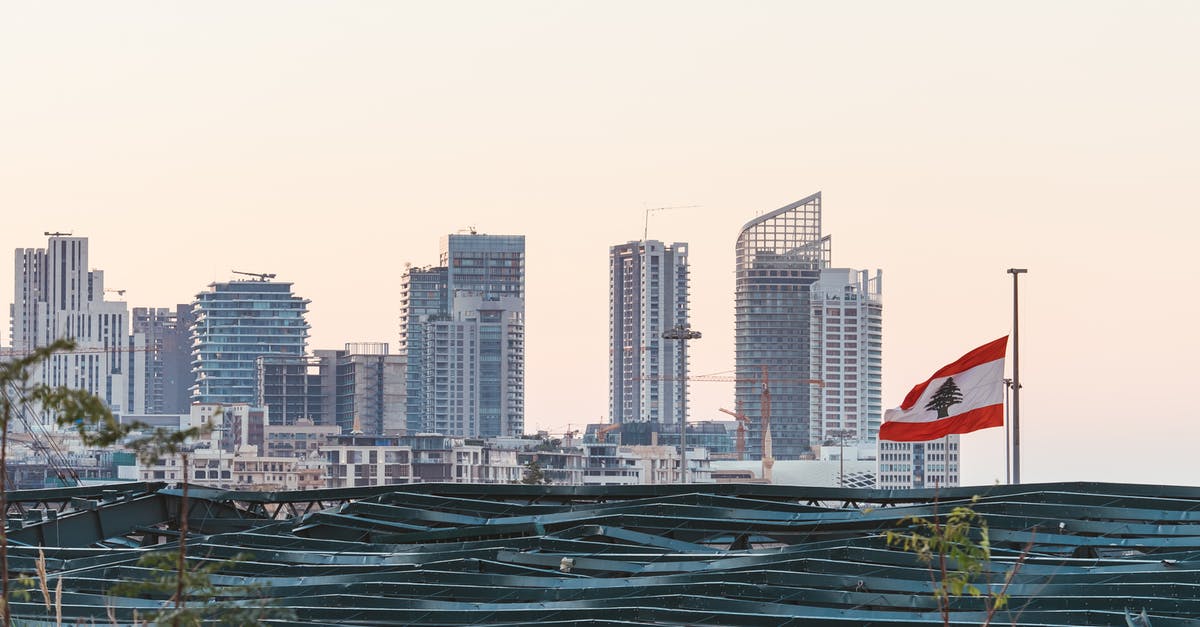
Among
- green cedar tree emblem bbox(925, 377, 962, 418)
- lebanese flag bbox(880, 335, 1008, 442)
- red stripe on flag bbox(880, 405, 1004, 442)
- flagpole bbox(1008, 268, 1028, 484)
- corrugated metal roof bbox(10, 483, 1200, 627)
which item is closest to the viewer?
corrugated metal roof bbox(10, 483, 1200, 627)

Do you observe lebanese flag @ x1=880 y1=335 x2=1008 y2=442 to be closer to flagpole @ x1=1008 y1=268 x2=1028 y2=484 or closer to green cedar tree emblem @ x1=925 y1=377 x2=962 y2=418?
green cedar tree emblem @ x1=925 y1=377 x2=962 y2=418

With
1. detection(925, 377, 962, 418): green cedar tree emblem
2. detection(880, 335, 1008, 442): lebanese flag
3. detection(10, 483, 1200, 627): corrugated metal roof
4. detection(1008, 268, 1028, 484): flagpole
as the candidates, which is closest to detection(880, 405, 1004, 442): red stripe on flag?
detection(880, 335, 1008, 442): lebanese flag

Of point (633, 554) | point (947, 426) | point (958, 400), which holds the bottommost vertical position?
point (633, 554)

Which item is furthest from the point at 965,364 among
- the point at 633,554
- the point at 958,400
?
the point at 633,554

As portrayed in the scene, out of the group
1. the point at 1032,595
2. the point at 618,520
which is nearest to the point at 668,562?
the point at 618,520

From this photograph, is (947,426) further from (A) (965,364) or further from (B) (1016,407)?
(B) (1016,407)

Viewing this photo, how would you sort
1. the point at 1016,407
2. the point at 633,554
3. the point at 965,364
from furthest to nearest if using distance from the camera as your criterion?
the point at 1016,407 < the point at 965,364 < the point at 633,554

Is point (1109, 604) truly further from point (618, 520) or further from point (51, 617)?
point (51, 617)
